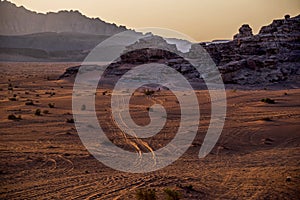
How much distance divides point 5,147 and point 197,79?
2508 centimetres

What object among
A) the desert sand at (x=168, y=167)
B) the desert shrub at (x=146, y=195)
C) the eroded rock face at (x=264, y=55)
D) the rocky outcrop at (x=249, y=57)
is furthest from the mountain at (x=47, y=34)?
the desert shrub at (x=146, y=195)

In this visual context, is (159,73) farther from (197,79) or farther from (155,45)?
(155,45)

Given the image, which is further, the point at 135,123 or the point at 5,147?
the point at 135,123

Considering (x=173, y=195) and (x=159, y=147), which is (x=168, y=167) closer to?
(x=159, y=147)

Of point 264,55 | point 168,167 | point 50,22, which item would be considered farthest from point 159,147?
point 50,22

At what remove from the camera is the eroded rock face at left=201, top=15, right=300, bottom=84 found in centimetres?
3176

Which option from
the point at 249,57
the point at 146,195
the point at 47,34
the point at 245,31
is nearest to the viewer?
the point at 146,195

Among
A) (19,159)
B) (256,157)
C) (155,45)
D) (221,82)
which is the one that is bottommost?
(19,159)

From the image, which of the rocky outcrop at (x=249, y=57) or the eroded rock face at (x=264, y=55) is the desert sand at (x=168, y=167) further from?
the rocky outcrop at (x=249, y=57)

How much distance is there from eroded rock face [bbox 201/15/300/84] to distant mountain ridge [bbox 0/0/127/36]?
148 meters

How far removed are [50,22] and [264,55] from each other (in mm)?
167978

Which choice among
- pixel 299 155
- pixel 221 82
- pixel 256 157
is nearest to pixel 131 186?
pixel 256 157

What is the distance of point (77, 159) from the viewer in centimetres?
1034

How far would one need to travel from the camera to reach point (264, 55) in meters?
33.8
